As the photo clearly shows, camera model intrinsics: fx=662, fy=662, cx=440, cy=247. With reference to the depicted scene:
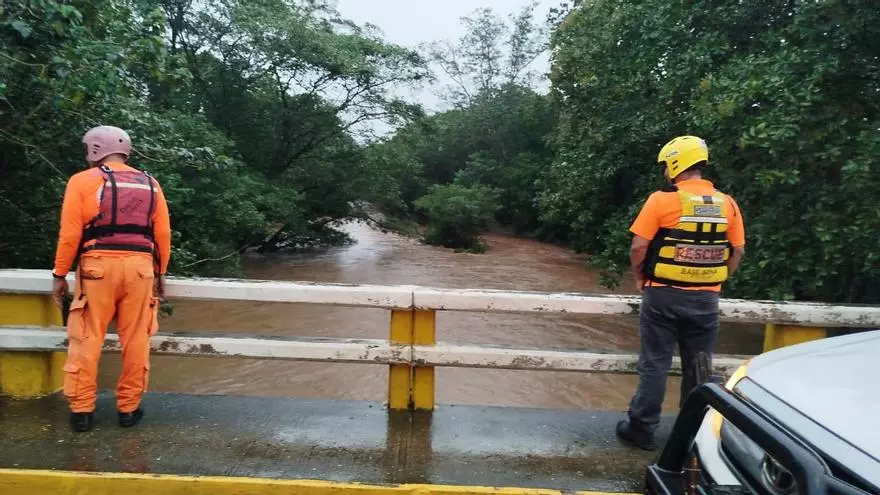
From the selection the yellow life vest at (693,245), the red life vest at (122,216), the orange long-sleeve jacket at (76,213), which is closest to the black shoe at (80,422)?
the orange long-sleeve jacket at (76,213)

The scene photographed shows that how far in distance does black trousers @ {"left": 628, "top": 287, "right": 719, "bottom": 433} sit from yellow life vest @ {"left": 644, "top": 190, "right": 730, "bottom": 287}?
0.08m

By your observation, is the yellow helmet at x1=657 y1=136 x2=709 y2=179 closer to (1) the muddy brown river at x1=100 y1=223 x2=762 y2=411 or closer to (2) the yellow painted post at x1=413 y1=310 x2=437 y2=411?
(2) the yellow painted post at x1=413 y1=310 x2=437 y2=411

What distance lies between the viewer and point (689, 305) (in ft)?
11.3

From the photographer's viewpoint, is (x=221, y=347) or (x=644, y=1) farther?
(x=644, y=1)

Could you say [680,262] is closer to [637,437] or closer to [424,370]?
[637,437]

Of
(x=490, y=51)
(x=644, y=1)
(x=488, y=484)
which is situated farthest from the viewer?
(x=490, y=51)

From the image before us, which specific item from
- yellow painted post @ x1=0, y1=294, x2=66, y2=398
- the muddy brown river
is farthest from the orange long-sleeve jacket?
the muddy brown river

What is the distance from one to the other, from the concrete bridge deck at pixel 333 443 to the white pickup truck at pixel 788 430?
3.31ft

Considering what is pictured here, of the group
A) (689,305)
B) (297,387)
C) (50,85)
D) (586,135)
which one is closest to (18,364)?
(50,85)

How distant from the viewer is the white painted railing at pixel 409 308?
12.5 feet

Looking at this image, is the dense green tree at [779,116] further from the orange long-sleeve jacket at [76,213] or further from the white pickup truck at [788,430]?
the orange long-sleeve jacket at [76,213]

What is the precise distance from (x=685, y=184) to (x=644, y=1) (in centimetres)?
791

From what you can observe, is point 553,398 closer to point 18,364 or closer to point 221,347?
point 221,347

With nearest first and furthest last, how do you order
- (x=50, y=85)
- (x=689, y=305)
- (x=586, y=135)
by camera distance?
1. (x=689, y=305)
2. (x=50, y=85)
3. (x=586, y=135)
